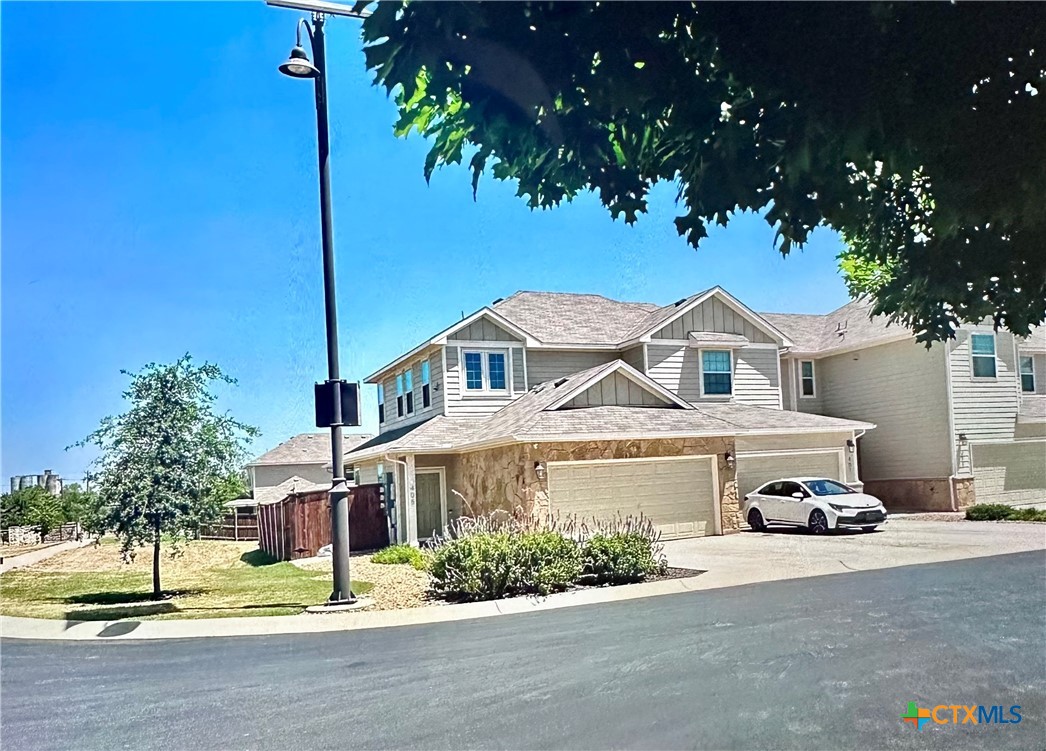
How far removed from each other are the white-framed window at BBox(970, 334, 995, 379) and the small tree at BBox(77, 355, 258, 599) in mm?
20042

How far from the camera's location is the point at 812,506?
63.9 ft

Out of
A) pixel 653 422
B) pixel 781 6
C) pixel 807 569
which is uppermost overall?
pixel 781 6

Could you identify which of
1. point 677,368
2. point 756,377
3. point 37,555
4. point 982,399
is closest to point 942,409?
point 982,399

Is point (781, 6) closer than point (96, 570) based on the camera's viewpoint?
Yes

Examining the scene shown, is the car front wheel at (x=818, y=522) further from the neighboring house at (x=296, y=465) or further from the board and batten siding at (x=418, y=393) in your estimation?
the neighboring house at (x=296, y=465)

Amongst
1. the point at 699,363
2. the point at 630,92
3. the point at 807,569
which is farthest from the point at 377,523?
the point at 630,92

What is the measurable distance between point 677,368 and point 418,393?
7.36m

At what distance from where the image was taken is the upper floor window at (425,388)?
2272cm

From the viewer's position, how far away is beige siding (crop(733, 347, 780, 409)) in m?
23.8

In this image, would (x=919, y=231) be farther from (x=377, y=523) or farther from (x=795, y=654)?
(x=377, y=523)

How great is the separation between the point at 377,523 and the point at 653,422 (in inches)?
302

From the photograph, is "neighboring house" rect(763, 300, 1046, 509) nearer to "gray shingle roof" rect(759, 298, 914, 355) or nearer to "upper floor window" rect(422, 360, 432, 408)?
"gray shingle roof" rect(759, 298, 914, 355)

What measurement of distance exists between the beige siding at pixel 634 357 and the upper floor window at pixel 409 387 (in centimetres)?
616

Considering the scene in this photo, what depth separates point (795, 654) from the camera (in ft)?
24.5
